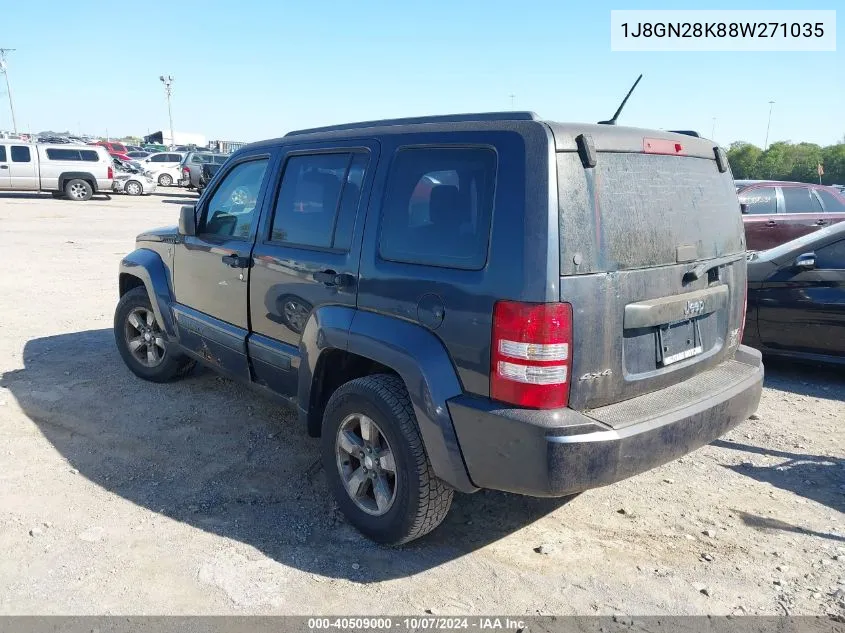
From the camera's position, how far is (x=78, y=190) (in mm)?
22641

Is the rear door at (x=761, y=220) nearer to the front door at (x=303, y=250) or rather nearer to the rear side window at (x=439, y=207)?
the front door at (x=303, y=250)

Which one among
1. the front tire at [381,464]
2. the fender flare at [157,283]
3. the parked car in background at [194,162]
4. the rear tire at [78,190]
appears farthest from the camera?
the parked car in background at [194,162]

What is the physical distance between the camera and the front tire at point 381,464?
9.85ft

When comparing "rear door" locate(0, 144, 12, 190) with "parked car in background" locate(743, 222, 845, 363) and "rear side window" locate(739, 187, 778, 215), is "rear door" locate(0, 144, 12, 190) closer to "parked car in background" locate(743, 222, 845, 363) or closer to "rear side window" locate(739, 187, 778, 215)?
"rear side window" locate(739, 187, 778, 215)

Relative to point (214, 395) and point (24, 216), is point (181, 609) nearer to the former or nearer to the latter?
point (214, 395)

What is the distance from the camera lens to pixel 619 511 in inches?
143

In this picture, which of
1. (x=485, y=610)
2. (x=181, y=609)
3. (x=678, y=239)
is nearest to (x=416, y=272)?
(x=678, y=239)

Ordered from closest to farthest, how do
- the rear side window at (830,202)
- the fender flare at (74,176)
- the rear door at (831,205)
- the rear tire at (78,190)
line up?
the rear door at (831,205) < the rear side window at (830,202) < the fender flare at (74,176) < the rear tire at (78,190)

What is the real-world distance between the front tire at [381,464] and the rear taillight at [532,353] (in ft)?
1.82

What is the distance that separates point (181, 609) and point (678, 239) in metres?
2.69

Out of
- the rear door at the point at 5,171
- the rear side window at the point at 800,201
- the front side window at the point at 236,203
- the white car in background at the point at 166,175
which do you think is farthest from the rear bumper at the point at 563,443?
the white car in background at the point at 166,175

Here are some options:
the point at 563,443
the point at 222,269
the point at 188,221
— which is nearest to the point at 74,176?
the point at 188,221

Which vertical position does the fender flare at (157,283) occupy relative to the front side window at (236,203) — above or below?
below

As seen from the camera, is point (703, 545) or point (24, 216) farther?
point (24, 216)
